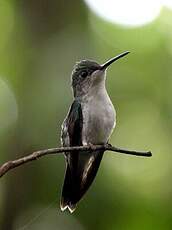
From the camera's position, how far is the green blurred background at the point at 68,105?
6844 mm

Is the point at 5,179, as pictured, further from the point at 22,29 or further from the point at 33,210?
the point at 22,29

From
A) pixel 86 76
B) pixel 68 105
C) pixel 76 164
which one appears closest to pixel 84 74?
pixel 86 76

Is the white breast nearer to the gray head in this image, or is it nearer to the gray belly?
the gray belly

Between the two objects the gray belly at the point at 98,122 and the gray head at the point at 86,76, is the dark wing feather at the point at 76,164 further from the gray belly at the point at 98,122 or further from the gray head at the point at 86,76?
the gray head at the point at 86,76

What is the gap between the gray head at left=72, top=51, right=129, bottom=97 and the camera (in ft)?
15.0

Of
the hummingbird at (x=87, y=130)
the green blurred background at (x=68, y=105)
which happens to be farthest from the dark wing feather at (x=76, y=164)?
the green blurred background at (x=68, y=105)

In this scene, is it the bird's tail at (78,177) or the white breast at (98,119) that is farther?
the white breast at (98,119)

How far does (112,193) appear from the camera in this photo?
732cm

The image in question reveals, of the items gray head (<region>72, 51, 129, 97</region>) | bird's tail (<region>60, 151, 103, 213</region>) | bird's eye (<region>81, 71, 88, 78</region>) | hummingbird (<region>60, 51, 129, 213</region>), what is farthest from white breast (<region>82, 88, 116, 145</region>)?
bird's eye (<region>81, 71, 88, 78</region>)

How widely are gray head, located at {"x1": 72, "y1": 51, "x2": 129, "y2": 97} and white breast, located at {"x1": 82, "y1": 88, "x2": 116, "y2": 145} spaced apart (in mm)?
233

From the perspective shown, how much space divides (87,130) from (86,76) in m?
0.65

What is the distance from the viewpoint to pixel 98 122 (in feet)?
13.6

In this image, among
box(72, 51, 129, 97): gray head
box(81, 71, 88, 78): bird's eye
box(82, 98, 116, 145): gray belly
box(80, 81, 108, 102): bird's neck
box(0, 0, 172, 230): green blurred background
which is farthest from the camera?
box(0, 0, 172, 230): green blurred background

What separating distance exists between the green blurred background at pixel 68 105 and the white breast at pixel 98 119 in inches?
77.3
